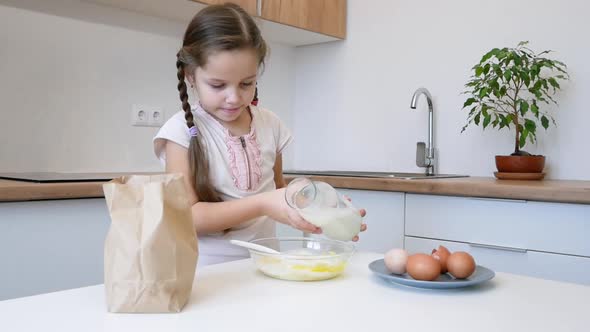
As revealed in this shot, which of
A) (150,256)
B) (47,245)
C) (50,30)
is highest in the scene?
(50,30)

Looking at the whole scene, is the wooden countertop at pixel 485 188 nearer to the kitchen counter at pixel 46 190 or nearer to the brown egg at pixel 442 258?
the kitchen counter at pixel 46 190

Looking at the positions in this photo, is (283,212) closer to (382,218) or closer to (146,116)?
(382,218)

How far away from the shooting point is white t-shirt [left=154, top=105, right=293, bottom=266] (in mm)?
1187

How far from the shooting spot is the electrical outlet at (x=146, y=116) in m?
2.14

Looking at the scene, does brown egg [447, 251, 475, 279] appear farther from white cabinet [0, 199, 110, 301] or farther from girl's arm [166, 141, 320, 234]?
white cabinet [0, 199, 110, 301]

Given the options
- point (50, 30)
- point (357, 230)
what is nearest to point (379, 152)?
point (50, 30)

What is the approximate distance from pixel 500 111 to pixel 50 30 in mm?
1653

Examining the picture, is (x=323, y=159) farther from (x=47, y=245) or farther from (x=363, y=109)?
(x=47, y=245)

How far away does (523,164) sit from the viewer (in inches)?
75.7

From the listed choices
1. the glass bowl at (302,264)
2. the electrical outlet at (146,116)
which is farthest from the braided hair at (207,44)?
the electrical outlet at (146,116)

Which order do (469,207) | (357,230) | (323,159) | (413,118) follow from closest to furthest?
1. (357,230)
2. (469,207)
3. (413,118)
4. (323,159)

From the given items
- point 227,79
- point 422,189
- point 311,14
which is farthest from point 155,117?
point 227,79

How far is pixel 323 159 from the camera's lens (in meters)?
2.73

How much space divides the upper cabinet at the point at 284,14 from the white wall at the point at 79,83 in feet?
0.32
